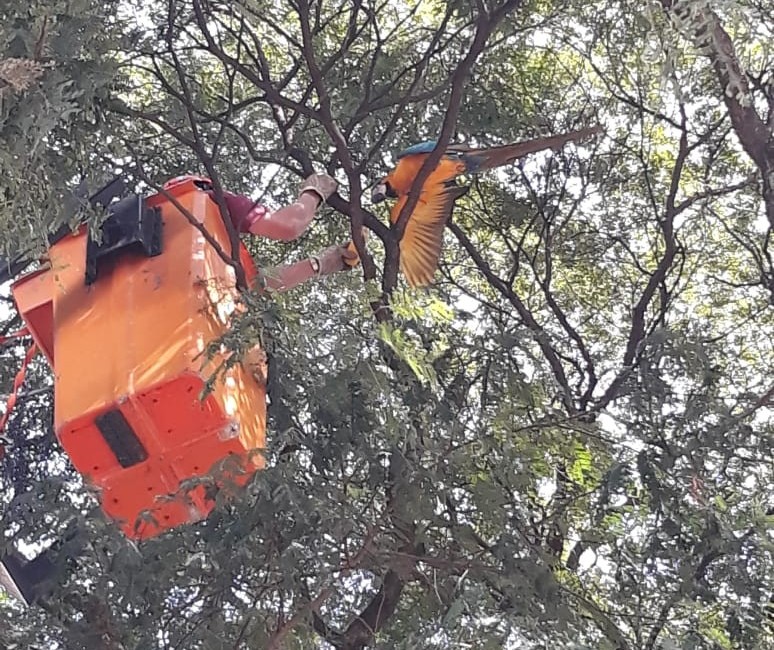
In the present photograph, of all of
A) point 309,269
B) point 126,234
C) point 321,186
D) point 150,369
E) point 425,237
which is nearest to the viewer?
point 150,369

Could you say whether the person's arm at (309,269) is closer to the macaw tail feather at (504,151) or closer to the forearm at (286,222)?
the forearm at (286,222)

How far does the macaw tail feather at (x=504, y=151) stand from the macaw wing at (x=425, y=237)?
175 mm

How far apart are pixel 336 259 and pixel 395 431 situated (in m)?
0.55

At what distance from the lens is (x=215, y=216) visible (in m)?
2.56

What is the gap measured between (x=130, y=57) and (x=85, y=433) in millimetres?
1042

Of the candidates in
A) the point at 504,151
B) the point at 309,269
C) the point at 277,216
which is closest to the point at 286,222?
the point at 277,216

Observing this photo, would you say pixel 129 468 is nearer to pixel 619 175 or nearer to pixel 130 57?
pixel 130 57

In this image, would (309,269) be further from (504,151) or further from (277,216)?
(504,151)

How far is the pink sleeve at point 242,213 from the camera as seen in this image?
2649 millimetres

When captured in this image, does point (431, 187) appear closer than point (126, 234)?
No

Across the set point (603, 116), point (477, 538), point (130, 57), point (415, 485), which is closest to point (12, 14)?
point (130, 57)

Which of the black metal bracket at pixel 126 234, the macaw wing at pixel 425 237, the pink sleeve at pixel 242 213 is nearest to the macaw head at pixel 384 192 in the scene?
the macaw wing at pixel 425 237

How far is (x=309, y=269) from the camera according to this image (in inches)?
109

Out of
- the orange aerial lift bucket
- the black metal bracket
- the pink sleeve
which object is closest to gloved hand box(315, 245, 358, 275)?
the pink sleeve
